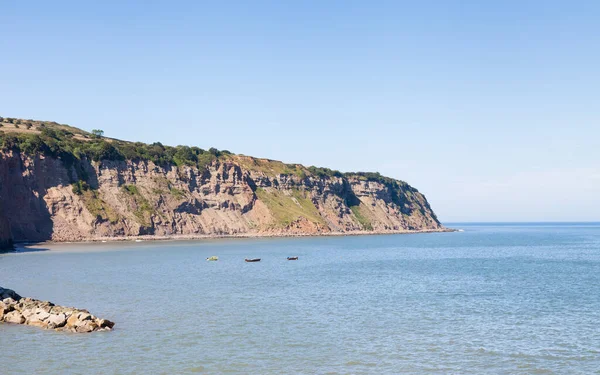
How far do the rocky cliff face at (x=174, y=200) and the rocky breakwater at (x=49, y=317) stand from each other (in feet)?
180

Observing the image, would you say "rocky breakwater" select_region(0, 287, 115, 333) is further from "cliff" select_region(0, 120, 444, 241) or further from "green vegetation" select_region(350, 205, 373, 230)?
"green vegetation" select_region(350, 205, 373, 230)

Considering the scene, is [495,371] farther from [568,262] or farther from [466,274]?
[568,262]

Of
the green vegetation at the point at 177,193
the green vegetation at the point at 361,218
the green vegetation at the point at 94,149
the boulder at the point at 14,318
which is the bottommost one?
Answer: the boulder at the point at 14,318

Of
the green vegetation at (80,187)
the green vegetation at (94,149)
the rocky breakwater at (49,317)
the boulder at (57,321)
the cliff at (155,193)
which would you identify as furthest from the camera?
the green vegetation at (80,187)

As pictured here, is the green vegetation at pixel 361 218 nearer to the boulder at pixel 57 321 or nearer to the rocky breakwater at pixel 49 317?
the rocky breakwater at pixel 49 317

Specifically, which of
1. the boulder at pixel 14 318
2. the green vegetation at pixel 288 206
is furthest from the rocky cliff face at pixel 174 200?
the boulder at pixel 14 318

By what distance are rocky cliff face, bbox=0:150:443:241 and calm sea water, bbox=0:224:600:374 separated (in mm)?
47753

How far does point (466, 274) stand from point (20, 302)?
37.4 m

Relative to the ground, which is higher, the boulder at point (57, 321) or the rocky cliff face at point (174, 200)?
the rocky cliff face at point (174, 200)

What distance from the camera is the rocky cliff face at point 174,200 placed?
101 m

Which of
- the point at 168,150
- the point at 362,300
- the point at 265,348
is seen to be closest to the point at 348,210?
the point at 168,150

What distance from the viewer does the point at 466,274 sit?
53.0 m

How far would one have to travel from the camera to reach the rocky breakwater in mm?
26578

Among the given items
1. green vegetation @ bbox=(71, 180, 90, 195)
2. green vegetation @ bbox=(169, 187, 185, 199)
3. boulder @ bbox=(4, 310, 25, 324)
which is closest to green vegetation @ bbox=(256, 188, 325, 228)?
green vegetation @ bbox=(169, 187, 185, 199)
